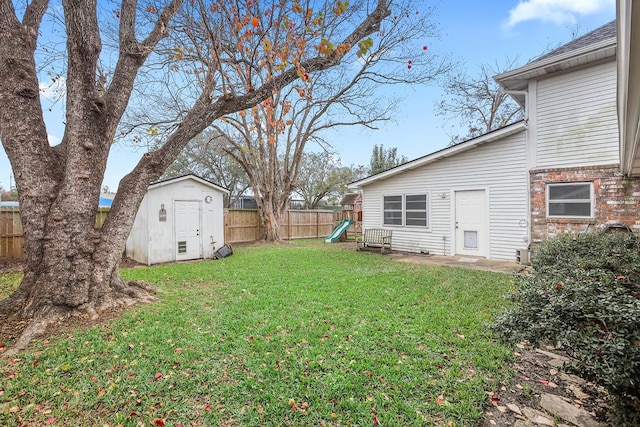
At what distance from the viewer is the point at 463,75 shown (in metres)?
17.8

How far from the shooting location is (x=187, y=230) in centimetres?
1002

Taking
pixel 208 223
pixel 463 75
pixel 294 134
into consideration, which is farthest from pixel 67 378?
pixel 463 75

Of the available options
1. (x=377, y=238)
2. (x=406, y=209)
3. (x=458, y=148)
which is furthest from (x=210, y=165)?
(x=458, y=148)

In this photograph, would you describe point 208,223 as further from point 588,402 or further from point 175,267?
point 588,402

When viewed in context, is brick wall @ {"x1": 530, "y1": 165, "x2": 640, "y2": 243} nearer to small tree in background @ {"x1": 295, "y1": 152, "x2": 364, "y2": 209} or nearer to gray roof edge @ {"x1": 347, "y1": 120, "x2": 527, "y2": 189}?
gray roof edge @ {"x1": 347, "y1": 120, "x2": 527, "y2": 189}

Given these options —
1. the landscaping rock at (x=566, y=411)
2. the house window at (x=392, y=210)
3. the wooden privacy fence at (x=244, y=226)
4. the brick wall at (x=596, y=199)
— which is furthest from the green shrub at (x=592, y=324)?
the wooden privacy fence at (x=244, y=226)

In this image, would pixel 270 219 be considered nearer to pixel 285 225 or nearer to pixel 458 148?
pixel 285 225

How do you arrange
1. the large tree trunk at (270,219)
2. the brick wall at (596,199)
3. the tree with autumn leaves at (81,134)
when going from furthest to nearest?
the large tree trunk at (270,219) → the brick wall at (596,199) → the tree with autumn leaves at (81,134)

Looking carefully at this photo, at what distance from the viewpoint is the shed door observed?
9797 millimetres

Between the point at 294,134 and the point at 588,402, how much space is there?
565 inches

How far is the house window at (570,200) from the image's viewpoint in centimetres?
737

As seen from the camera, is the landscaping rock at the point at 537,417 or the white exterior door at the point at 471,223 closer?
the landscaping rock at the point at 537,417

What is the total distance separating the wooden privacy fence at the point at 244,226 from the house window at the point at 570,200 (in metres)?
11.5

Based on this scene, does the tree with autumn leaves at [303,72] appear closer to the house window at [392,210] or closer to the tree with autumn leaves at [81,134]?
the tree with autumn leaves at [81,134]
